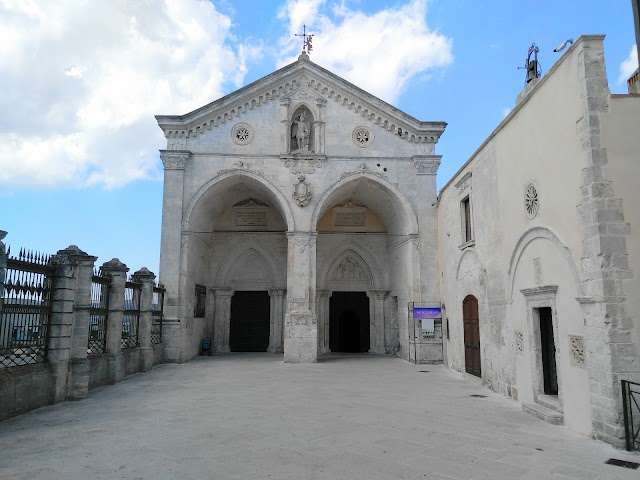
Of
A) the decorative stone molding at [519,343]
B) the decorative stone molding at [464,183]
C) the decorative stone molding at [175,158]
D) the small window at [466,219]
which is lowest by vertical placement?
the decorative stone molding at [519,343]

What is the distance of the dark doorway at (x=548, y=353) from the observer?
881cm

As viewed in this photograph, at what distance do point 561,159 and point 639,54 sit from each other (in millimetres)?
5023

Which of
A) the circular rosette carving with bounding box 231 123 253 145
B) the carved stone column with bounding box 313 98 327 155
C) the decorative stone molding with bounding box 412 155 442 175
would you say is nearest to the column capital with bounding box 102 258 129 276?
the circular rosette carving with bounding box 231 123 253 145

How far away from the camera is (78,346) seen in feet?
32.1

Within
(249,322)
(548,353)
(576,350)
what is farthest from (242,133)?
(576,350)

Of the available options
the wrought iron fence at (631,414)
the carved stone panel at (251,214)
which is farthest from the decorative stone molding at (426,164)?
the wrought iron fence at (631,414)

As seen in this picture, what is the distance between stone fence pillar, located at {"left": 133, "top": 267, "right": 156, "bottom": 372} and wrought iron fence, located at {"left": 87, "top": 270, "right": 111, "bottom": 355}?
252 cm

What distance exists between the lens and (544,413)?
7922 mm

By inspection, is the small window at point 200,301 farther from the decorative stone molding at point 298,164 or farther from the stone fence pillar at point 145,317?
the decorative stone molding at point 298,164

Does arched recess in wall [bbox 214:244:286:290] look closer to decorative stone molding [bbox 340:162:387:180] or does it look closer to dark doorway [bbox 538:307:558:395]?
decorative stone molding [bbox 340:162:387:180]

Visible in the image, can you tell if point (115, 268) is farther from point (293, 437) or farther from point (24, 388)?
point (293, 437)

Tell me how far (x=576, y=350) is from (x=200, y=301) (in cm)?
1486

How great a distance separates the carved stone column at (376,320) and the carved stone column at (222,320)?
6.46 meters

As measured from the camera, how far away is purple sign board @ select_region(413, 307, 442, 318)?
1661 centimetres
